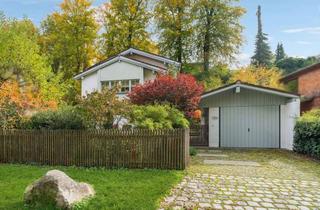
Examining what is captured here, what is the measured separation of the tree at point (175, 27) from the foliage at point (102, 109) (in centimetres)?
2018

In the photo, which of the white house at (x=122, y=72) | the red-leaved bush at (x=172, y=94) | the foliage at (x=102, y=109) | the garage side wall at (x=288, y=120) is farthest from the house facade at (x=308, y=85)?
the foliage at (x=102, y=109)

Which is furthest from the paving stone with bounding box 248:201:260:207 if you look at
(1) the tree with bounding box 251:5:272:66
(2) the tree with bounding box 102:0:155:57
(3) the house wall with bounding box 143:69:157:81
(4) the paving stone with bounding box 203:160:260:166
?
(1) the tree with bounding box 251:5:272:66

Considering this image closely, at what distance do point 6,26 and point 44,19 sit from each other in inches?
376

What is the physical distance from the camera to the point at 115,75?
68.1ft

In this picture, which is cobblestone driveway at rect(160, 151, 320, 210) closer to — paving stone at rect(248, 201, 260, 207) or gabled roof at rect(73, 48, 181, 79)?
paving stone at rect(248, 201, 260, 207)

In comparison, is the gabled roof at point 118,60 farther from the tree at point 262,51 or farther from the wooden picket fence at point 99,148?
the tree at point 262,51

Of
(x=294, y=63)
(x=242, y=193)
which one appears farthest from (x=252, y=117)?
(x=294, y=63)

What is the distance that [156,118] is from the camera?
33.7 ft

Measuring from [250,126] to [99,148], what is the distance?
33.0 feet

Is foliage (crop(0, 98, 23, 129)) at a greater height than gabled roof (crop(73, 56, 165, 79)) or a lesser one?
lesser

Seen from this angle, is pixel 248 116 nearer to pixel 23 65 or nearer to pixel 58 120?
pixel 58 120

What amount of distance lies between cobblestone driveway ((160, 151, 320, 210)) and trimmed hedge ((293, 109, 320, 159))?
14.4 ft

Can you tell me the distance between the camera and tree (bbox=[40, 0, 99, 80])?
29.4 metres

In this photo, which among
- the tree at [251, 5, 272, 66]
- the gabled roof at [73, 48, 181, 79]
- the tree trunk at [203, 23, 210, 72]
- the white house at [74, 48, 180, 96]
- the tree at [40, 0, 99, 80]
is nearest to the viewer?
the gabled roof at [73, 48, 181, 79]
